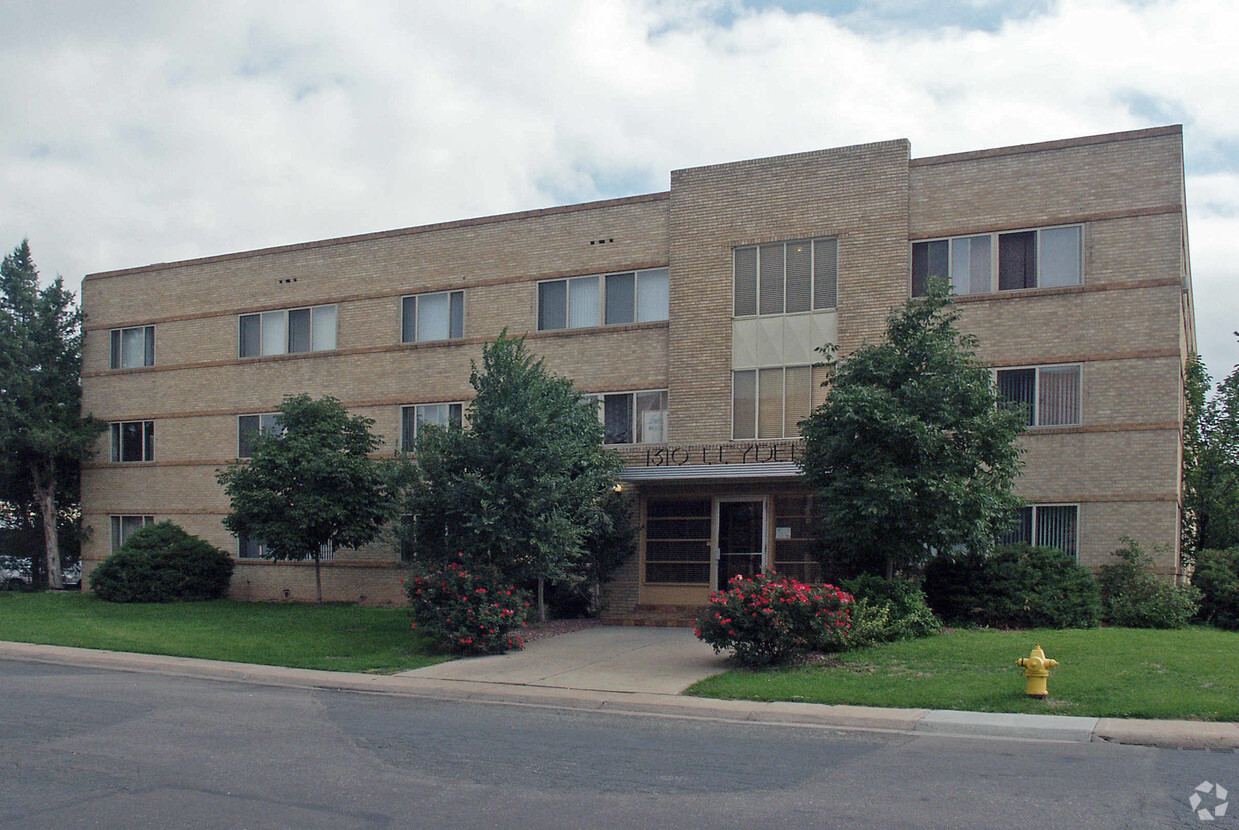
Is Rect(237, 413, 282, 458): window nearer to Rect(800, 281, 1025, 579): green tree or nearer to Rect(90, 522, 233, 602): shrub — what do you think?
Rect(90, 522, 233, 602): shrub

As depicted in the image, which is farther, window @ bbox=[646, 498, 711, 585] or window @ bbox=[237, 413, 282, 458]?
Result: window @ bbox=[237, 413, 282, 458]

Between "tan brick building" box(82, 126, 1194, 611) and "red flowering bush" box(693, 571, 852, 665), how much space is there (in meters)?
5.23

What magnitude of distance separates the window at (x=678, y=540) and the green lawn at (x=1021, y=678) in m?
6.46

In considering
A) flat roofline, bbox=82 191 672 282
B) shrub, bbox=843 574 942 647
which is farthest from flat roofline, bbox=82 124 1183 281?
shrub, bbox=843 574 942 647

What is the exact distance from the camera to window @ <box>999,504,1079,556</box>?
19.2 metres

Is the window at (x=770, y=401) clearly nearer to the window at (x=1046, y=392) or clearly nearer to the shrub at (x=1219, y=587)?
the window at (x=1046, y=392)

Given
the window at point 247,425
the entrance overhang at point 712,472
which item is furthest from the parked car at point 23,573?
the entrance overhang at point 712,472

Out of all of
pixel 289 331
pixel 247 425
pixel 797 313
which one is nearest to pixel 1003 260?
pixel 797 313

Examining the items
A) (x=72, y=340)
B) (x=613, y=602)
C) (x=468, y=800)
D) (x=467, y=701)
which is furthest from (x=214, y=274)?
(x=468, y=800)

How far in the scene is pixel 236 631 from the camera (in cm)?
1970

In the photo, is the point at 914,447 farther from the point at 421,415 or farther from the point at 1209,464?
the point at 421,415

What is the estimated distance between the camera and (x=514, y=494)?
17.1 m

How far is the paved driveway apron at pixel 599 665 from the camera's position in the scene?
14.1 meters

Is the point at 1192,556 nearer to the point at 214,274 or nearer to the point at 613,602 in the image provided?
the point at 613,602
